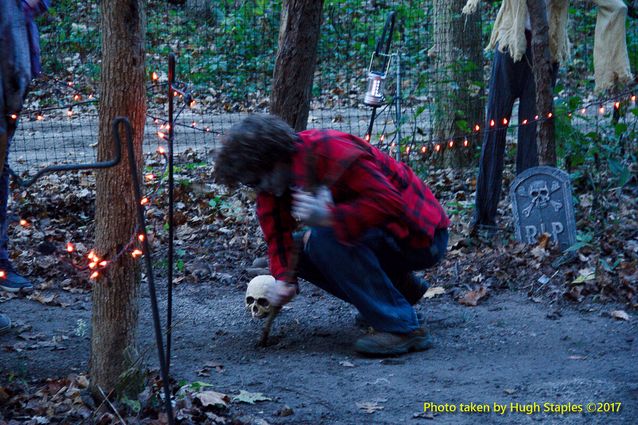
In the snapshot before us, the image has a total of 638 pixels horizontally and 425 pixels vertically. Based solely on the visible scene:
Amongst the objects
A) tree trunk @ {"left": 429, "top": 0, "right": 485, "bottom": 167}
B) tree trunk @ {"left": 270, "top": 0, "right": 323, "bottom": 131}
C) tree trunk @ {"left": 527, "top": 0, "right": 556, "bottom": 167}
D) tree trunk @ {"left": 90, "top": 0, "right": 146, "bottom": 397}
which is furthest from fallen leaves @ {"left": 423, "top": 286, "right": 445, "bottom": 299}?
tree trunk @ {"left": 429, "top": 0, "right": 485, "bottom": 167}

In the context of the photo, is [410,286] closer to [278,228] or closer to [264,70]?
[278,228]

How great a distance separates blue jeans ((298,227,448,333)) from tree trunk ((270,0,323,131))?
1.96m

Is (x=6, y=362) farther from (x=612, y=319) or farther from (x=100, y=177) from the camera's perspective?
(x=612, y=319)

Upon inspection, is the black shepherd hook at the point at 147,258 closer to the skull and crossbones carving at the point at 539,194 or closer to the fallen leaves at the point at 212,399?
the fallen leaves at the point at 212,399

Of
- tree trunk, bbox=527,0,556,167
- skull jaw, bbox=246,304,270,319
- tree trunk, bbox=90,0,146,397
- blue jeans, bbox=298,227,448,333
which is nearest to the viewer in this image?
tree trunk, bbox=90,0,146,397

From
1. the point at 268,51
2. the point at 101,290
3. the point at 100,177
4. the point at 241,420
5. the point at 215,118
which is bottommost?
the point at 241,420

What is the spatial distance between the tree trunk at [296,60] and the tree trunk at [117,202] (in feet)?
8.33

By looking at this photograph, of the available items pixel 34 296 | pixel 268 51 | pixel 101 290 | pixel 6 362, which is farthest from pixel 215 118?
pixel 101 290

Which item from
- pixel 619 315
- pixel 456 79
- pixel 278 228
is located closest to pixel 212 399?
pixel 278 228

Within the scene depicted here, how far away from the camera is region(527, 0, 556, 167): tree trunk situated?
5.73m

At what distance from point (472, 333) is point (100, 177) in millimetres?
2309

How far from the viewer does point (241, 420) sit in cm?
345

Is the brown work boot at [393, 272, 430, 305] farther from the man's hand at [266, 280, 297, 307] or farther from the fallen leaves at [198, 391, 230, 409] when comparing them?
the fallen leaves at [198, 391, 230, 409]

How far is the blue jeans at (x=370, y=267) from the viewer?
4117 mm
